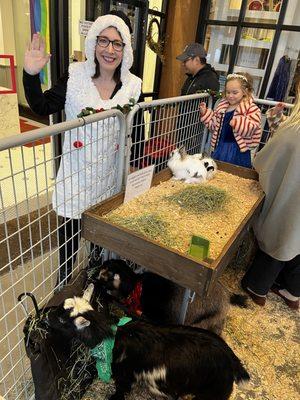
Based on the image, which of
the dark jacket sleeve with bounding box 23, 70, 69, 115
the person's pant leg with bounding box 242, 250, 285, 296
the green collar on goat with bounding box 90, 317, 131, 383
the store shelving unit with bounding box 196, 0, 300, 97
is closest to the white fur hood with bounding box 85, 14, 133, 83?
the dark jacket sleeve with bounding box 23, 70, 69, 115

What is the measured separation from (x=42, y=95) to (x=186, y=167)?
94 centimetres

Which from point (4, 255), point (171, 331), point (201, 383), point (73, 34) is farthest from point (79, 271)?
point (73, 34)

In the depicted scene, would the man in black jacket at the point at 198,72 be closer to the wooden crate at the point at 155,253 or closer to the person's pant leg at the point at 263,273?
the person's pant leg at the point at 263,273

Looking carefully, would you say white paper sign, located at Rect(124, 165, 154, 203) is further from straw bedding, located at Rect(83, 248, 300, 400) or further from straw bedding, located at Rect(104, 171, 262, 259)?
straw bedding, located at Rect(83, 248, 300, 400)

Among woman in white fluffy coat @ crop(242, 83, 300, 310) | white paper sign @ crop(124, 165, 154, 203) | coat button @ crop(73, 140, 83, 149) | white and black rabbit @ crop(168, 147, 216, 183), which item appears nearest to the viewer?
coat button @ crop(73, 140, 83, 149)

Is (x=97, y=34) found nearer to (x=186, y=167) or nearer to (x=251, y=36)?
(x=186, y=167)

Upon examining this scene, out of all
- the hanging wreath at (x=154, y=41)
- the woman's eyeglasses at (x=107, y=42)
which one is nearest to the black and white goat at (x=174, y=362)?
the woman's eyeglasses at (x=107, y=42)

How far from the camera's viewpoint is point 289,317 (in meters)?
2.24

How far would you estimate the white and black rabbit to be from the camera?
2025 mm

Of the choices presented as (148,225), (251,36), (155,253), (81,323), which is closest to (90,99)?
(148,225)

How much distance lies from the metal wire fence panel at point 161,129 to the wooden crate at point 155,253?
14.1 inches

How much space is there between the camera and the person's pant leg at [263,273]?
2161 millimetres

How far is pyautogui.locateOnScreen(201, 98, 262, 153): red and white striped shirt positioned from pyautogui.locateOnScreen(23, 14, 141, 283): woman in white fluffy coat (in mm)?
853

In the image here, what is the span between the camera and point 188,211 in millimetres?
1706
